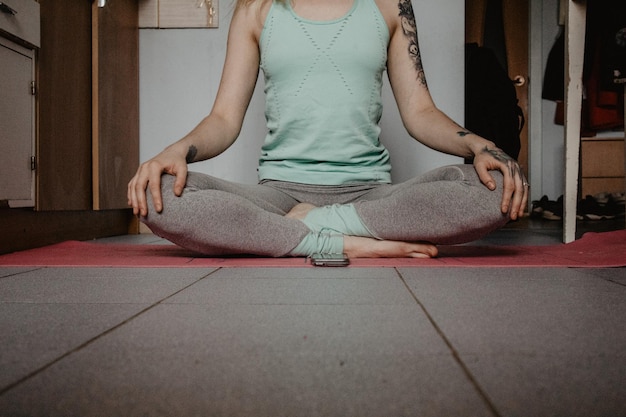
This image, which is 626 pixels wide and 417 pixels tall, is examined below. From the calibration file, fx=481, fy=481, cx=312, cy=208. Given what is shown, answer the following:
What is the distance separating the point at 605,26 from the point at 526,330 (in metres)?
2.36

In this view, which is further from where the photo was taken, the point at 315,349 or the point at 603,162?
the point at 603,162

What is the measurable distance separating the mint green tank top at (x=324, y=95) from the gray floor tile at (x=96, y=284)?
1.65 feet

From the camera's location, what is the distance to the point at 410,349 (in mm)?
437

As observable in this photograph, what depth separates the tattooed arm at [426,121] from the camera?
970 mm

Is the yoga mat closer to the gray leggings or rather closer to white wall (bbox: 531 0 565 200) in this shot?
the gray leggings

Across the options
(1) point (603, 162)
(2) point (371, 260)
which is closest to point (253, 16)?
(2) point (371, 260)

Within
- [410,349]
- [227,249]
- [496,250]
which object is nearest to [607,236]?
[496,250]

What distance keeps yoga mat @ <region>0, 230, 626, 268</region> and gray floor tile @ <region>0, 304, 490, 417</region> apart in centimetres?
46

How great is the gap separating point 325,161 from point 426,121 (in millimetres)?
288

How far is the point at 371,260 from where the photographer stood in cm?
104

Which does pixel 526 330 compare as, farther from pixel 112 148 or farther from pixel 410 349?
pixel 112 148

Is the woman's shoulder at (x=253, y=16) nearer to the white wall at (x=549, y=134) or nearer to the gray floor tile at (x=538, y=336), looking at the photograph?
the gray floor tile at (x=538, y=336)

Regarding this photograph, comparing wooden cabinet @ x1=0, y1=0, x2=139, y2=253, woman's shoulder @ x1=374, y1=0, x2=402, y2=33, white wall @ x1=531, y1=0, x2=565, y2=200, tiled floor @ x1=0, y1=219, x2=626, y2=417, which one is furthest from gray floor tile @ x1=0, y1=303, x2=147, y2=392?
white wall @ x1=531, y1=0, x2=565, y2=200

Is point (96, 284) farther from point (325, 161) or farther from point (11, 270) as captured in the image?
point (325, 161)
